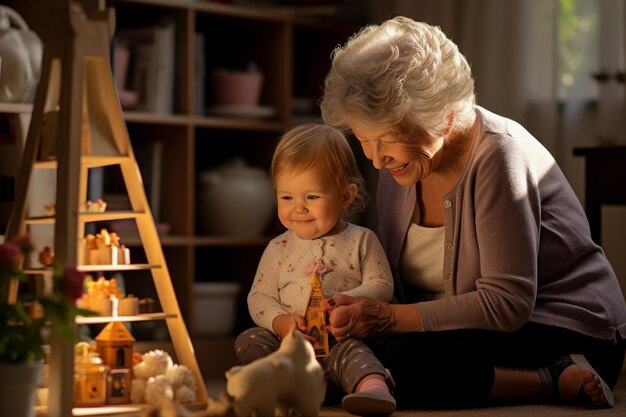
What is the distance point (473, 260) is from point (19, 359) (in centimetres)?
100

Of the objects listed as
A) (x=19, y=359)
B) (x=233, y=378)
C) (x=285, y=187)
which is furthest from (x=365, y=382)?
(x=19, y=359)

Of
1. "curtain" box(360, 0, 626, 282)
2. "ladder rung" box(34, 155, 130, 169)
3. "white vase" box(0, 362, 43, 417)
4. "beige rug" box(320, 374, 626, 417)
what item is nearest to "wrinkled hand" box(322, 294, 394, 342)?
"beige rug" box(320, 374, 626, 417)

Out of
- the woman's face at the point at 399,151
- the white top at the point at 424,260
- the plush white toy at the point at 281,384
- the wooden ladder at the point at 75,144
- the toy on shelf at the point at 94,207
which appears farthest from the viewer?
the white top at the point at 424,260

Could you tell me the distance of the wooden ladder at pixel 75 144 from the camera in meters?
1.90

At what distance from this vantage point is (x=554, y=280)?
7.72 feet

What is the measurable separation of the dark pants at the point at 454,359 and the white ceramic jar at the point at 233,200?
1.45m

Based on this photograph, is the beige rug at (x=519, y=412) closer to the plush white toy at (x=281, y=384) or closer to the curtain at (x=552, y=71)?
the plush white toy at (x=281, y=384)

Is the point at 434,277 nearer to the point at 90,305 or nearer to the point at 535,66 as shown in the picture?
the point at 90,305

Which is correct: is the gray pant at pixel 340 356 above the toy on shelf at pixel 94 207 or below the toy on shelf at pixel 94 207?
below

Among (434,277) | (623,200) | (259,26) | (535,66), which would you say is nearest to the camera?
(434,277)

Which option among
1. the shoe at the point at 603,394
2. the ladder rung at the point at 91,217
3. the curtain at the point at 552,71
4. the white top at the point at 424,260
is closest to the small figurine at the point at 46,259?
the ladder rung at the point at 91,217

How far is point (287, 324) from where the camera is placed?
221 cm

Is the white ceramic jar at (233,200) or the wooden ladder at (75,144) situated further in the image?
the white ceramic jar at (233,200)

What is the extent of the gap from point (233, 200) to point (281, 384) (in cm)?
179
